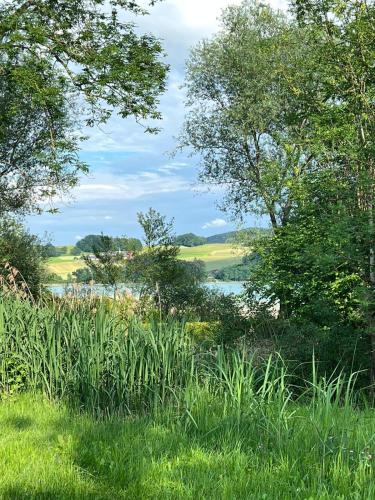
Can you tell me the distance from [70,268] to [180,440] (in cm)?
2190

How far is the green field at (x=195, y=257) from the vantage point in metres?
24.3

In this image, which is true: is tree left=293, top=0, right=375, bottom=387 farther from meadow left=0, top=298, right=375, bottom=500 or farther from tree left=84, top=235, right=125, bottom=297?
tree left=84, top=235, right=125, bottom=297

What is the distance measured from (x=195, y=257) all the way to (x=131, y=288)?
30.7ft

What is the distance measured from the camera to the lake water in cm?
992

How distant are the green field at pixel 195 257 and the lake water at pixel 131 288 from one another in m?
1.04

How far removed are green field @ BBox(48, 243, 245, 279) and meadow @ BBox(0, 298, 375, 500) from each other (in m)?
17.1

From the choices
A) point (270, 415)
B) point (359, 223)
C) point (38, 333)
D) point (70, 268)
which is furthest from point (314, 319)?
point (70, 268)

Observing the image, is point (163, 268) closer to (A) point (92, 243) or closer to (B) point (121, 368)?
(A) point (92, 243)

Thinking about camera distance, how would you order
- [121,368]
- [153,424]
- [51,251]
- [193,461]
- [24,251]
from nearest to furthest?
[193,461] < [153,424] < [121,368] < [24,251] < [51,251]

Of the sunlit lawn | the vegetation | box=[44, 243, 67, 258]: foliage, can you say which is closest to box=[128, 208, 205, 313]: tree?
the vegetation

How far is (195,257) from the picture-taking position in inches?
1094

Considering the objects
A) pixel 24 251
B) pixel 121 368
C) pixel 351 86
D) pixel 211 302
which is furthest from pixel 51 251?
pixel 121 368

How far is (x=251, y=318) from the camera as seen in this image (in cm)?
1619

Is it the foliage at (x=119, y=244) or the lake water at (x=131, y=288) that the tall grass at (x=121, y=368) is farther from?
the foliage at (x=119, y=244)
